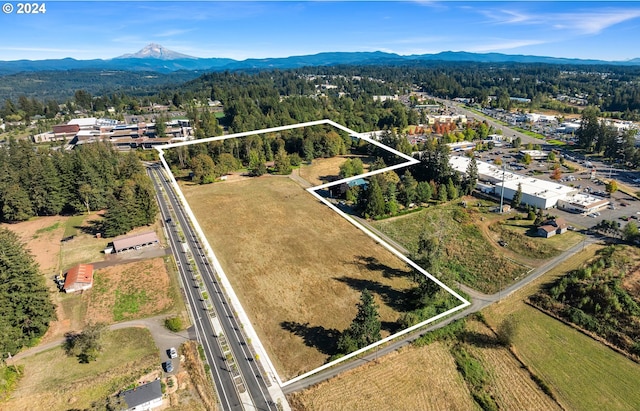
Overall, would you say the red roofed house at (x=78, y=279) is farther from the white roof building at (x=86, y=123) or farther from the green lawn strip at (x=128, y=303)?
the white roof building at (x=86, y=123)

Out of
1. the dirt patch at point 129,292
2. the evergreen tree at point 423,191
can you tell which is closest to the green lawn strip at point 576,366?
the evergreen tree at point 423,191

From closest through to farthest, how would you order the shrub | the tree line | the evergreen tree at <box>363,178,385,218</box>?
the shrub
the tree line
the evergreen tree at <box>363,178,385,218</box>

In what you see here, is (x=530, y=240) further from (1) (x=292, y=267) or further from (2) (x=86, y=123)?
(2) (x=86, y=123)

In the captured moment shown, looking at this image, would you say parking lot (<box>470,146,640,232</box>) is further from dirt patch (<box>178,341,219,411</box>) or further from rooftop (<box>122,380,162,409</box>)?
rooftop (<box>122,380,162,409</box>)

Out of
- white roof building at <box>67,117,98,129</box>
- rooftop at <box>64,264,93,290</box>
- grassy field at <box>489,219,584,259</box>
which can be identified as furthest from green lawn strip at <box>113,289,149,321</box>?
white roof building at <box>67,117,98,129</box>

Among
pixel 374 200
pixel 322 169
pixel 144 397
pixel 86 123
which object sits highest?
pixel 86 123

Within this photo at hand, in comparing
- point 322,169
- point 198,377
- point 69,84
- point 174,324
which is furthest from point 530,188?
point 69,84
